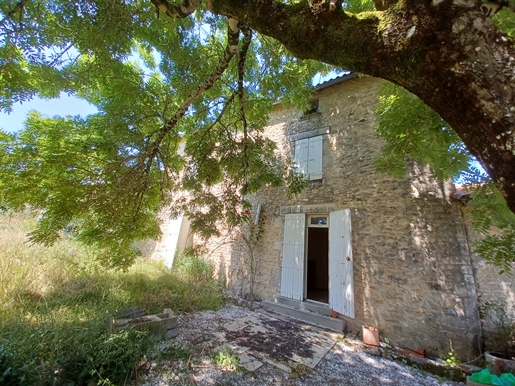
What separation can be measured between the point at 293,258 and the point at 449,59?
217 inches

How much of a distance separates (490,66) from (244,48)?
297cm

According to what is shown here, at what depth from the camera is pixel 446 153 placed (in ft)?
8.87

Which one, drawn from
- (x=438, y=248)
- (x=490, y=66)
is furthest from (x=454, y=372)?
(x=490, y=66)

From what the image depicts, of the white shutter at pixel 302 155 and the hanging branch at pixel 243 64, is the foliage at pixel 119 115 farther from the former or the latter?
the white shutter at pixel 302 155

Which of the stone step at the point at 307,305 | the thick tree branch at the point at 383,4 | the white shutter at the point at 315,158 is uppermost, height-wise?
the white shutter at the point at 315,158

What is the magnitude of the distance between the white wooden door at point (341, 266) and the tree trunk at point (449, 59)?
4425 mm

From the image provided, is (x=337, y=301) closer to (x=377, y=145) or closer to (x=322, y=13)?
(x=377, y=145)

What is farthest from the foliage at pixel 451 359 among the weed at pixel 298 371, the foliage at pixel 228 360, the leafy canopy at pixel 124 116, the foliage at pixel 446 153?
the foliage at pixel 228 360

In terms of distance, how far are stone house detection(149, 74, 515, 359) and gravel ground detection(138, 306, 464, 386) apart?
86cm

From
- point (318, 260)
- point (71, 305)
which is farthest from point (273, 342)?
point (318, 260)

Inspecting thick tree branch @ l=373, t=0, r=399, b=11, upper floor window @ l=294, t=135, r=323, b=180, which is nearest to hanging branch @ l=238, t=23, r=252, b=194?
thick tree branch @ l=373, t=0, r=399, b=11

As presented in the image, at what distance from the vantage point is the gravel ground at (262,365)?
9.20 ft

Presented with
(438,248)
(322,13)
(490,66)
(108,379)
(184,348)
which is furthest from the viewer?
(438,248)

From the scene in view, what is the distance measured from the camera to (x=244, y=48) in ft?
10.2
